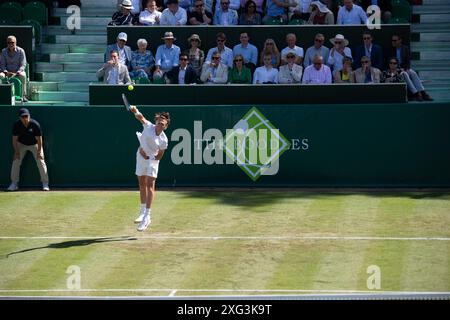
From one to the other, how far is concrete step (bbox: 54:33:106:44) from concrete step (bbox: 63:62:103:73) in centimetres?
73

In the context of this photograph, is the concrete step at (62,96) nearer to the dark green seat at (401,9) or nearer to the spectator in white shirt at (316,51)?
the spectator in white shirt at (316,51)

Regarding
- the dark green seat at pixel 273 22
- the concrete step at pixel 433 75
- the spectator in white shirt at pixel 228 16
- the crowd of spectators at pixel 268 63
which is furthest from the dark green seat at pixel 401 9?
the spectator in white shirt at pixel 228 16

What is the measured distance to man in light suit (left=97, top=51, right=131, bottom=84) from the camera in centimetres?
2177

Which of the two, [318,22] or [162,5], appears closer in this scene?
[318,22]

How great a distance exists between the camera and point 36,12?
2578 cm

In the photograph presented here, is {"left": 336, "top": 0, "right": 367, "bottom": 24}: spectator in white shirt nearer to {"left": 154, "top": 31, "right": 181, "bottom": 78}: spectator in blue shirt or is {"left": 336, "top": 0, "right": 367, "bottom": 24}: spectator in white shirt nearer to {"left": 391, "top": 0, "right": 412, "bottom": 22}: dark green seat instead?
{"left": 391, "top": 0, "right": 412, "bottom": 22}: dark green seat

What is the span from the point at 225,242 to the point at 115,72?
7.17 metres

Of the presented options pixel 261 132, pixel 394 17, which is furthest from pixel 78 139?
pixel 394 17

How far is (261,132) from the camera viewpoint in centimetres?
2058

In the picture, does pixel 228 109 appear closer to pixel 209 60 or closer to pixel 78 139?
pixel 209 60

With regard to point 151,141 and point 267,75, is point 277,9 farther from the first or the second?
point 151,141
